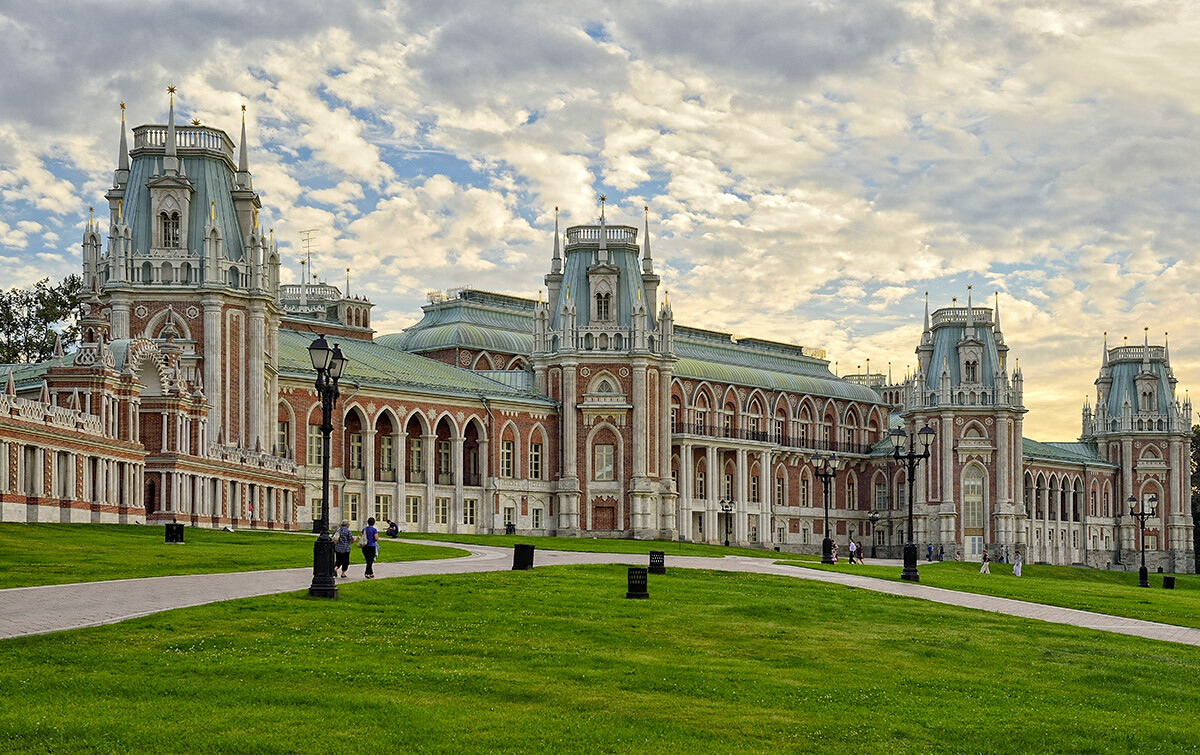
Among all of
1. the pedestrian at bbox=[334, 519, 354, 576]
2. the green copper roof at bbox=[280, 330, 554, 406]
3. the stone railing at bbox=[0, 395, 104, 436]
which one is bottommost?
the pedestrian at bbox=[334, 519, 354, 576]

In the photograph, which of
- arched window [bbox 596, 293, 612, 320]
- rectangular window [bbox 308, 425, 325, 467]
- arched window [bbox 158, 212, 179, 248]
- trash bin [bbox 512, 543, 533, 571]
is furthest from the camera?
arched window [bbox 596, 293, 612, 320]

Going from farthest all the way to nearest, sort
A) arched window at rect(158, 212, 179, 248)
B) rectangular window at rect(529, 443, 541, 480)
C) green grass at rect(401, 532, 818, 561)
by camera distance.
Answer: rectangular window at rect(529, 443, 541, 480)
arched window at rect(158, 212, 179, 248)
green grass at rect(401, 532, 818, 561)

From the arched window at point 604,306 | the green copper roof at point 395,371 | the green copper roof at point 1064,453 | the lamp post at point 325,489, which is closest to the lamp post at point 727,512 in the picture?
the green copper roof at point 395,371

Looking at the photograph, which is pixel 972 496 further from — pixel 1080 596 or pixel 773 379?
pixel 1080 596

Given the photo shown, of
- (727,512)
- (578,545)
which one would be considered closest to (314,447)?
(578,545)

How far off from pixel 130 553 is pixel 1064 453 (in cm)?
11410

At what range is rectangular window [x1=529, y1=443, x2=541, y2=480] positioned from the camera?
101562 mm

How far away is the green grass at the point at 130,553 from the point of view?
34188mm

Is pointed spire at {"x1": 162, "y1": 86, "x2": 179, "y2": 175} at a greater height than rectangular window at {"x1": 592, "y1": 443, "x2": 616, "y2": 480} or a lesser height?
greater

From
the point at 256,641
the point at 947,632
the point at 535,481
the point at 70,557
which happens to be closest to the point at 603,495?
the point at 535,481

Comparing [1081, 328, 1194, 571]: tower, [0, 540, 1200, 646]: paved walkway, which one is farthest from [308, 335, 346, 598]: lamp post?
[1081, 328, 1194, 571]: tower

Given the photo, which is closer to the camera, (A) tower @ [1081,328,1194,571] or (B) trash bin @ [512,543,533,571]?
(B) trash bin @ [512,543,533,571]

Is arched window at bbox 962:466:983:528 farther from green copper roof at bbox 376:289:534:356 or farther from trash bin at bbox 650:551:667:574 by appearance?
trash bin at bbox 650:551:667:574

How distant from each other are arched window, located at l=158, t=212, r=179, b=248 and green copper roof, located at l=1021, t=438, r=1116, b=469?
254ft
